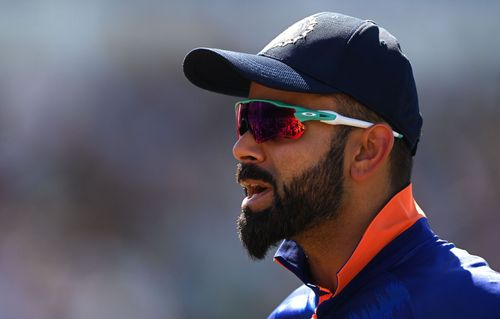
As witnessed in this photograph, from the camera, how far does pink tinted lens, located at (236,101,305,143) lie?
6.49ft

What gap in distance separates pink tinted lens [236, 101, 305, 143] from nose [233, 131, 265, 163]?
0.05 ft

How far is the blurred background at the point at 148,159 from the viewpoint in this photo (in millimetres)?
5074

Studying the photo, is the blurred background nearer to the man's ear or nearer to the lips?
the lips

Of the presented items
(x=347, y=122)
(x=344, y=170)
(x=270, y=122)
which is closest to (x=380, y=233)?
(x=344, y=170)

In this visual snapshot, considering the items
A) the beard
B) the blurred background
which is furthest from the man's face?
the blurred background

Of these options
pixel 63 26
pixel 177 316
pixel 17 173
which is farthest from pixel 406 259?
pixel 63 26

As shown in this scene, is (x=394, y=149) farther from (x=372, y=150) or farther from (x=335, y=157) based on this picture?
(x=335, y=157)

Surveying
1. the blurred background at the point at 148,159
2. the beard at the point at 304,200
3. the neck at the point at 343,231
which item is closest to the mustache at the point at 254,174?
the beard at the point at 304,200

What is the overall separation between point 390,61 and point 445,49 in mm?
4357

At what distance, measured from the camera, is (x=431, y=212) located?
5734mm

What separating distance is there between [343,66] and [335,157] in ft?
0.78

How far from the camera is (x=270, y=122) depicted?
2.00 m

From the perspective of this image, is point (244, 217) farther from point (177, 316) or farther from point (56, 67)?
point (56, 67)

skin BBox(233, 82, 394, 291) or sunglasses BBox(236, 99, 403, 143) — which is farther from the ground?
sunglasses BBox(236, 99, 403, 143)
